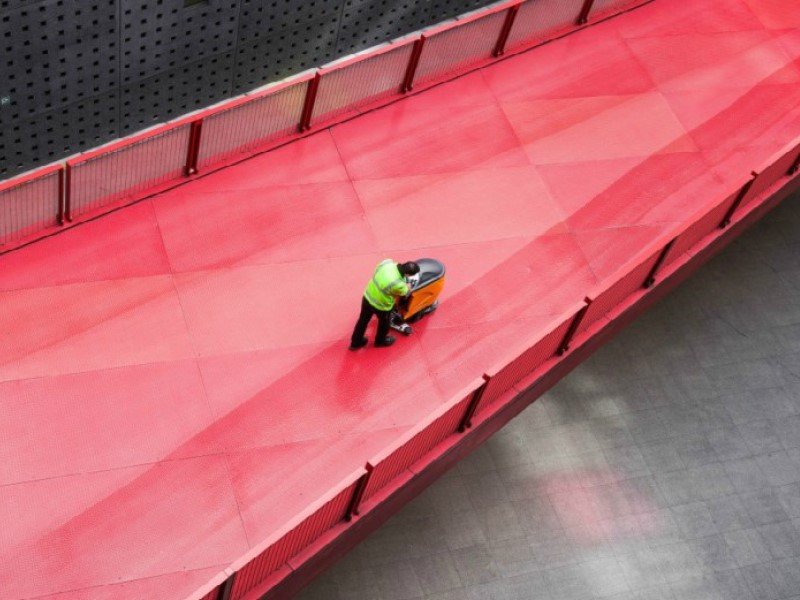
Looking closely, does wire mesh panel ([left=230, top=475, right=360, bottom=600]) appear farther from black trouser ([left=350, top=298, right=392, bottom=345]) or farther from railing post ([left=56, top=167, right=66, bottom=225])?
railing post ([left=56, top=167, right=66, bottom=225])

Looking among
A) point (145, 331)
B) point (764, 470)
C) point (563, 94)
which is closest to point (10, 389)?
point (145, 331)

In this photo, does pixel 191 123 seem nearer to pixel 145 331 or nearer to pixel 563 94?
pixel 145 331

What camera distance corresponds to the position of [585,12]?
15.9 meters

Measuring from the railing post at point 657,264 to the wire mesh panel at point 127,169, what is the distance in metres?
5.42

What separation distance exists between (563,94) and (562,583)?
263 inches

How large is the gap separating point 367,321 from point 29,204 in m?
3.64

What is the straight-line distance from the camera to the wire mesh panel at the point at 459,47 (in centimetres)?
1426

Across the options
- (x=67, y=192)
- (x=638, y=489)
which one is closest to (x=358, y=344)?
(x=67, y=192)

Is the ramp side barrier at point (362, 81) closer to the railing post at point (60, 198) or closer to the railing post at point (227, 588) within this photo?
the railing post at point (60, 198)

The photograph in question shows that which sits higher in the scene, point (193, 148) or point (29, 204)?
point (193, 148)

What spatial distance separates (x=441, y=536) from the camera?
53.5 ft

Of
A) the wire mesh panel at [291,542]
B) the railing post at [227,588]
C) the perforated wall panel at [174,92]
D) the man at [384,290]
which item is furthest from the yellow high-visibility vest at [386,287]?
the perforated wall panel at [174,92]

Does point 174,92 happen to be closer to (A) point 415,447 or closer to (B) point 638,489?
(A) point 415,447

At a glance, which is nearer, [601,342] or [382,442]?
[382,442]
